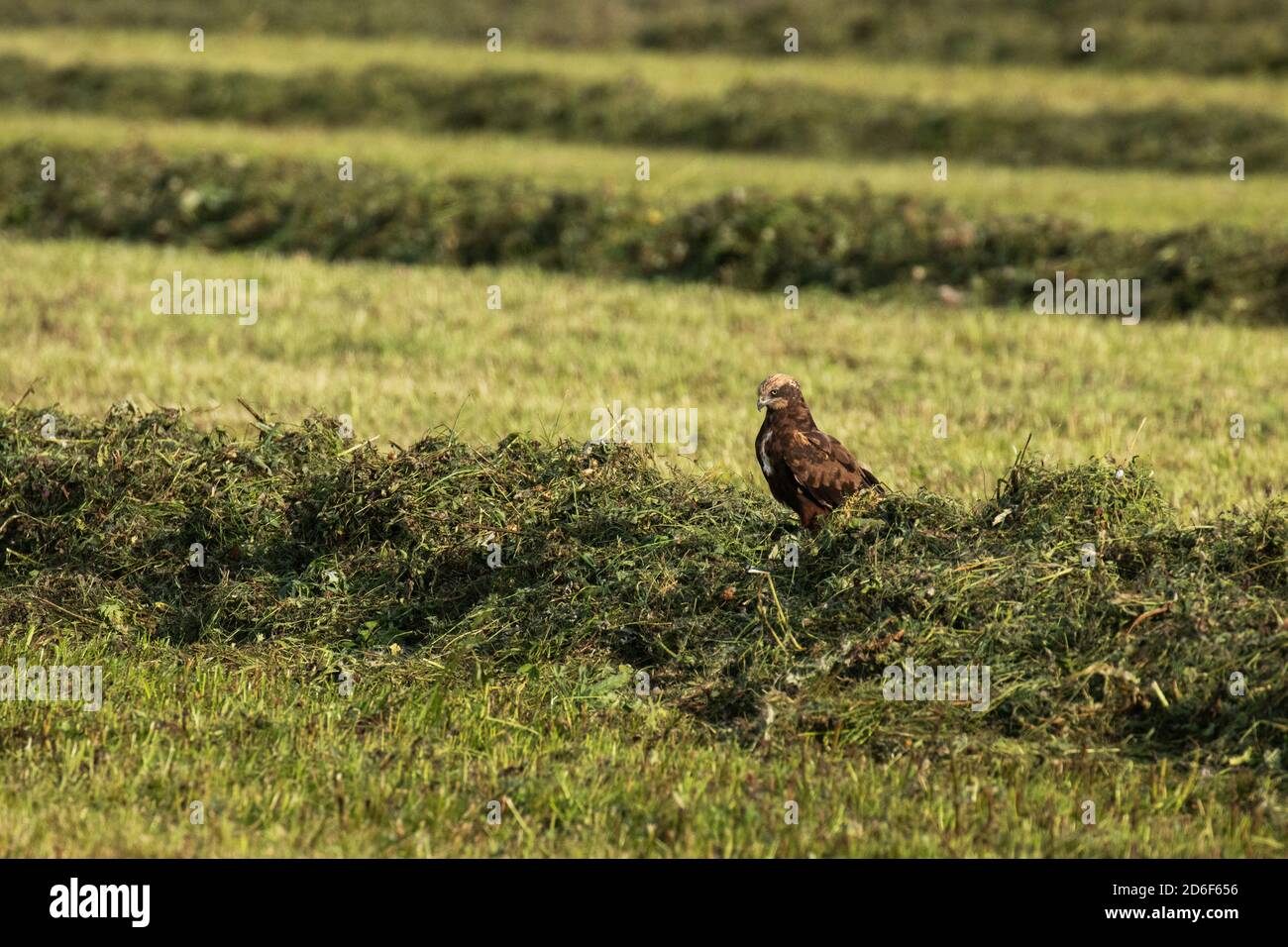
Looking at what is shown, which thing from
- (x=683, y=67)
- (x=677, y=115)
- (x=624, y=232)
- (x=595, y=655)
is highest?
(x=683, y=67)

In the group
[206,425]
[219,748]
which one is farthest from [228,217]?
[219,748]

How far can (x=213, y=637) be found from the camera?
7.45 meters

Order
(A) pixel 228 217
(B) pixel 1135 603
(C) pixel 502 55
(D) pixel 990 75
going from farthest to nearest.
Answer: (C) pixel 502 55
(D) pixel 990 75
(A) pixel 228 217
(B) pixel 1135 603

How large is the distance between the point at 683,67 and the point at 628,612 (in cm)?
2409

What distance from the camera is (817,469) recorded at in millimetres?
7523

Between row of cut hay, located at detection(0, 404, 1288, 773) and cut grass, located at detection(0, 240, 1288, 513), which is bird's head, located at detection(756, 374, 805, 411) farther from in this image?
cut grass, located at detection(0, 240, 1288, 513)

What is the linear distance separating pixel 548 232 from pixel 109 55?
15899 mm

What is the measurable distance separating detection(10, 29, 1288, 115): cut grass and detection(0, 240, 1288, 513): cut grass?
11758 millimetres

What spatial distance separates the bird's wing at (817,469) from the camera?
296 inches

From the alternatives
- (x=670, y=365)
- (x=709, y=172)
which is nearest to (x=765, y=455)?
(x=670, y=365)

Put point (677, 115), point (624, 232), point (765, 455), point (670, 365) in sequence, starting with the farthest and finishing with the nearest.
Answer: point (677, 115) < point (624, 232) < point (670, 365) < point (765, 455)

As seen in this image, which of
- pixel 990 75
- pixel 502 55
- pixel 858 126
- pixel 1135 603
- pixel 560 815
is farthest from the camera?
pixel 502 55

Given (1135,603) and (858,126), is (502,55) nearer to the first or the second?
(858,126)

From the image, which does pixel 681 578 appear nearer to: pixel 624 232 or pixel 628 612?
pixel 628 612
